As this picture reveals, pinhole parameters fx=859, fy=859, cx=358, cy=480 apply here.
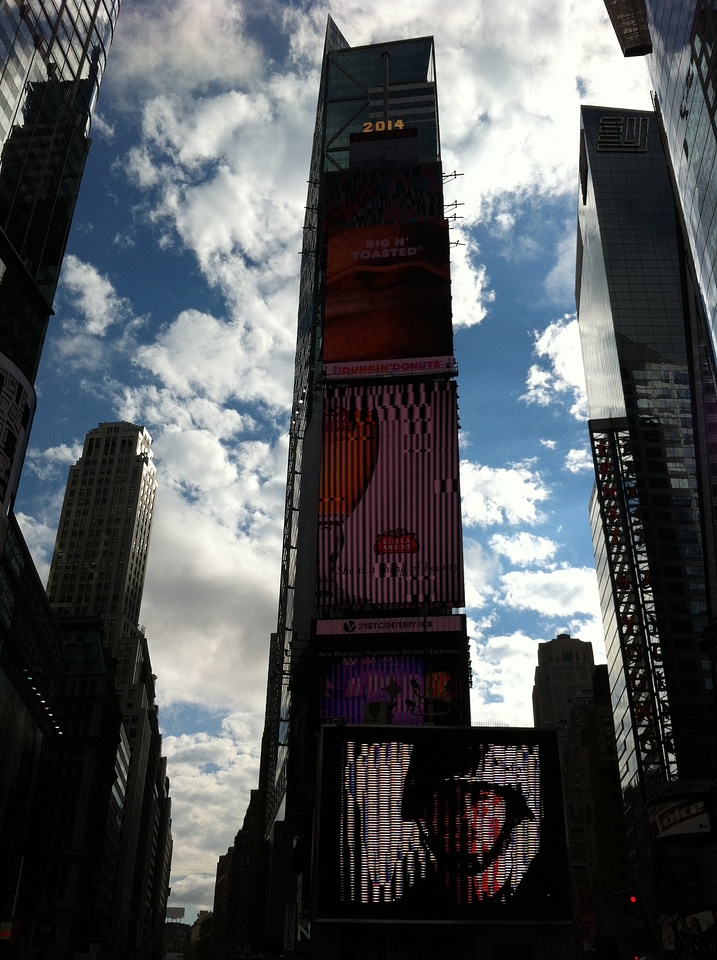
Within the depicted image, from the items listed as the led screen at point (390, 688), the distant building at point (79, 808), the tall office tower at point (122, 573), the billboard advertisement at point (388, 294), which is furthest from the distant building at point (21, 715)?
the tall office tower at point (122, 573)

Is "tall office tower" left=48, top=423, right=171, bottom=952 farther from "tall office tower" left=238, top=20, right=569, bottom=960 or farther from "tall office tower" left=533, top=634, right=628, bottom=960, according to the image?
"tall office tower" left=533, top=634, right=628, bottom=960

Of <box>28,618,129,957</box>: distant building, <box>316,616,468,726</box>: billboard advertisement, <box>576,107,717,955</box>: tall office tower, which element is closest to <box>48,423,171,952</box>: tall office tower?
<box>28,618,129,957</box>: distant building

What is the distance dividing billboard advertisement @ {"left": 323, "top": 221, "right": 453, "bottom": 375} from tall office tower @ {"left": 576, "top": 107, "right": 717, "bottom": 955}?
4248 cm

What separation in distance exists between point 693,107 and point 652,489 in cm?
6548

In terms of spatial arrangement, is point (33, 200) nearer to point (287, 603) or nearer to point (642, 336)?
point (287, 603)

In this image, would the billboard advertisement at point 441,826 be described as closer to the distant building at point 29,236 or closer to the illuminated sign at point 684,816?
the distant building at point 29,236

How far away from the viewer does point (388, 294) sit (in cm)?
7425

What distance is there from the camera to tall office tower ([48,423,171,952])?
139 m

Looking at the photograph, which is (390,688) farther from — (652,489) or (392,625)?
(652,489)

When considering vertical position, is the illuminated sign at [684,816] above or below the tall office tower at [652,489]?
below

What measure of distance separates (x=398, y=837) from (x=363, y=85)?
92028 mm

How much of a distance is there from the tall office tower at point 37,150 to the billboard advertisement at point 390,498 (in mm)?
24046

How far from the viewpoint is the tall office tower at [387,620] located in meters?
30.7

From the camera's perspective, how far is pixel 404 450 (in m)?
68.2
